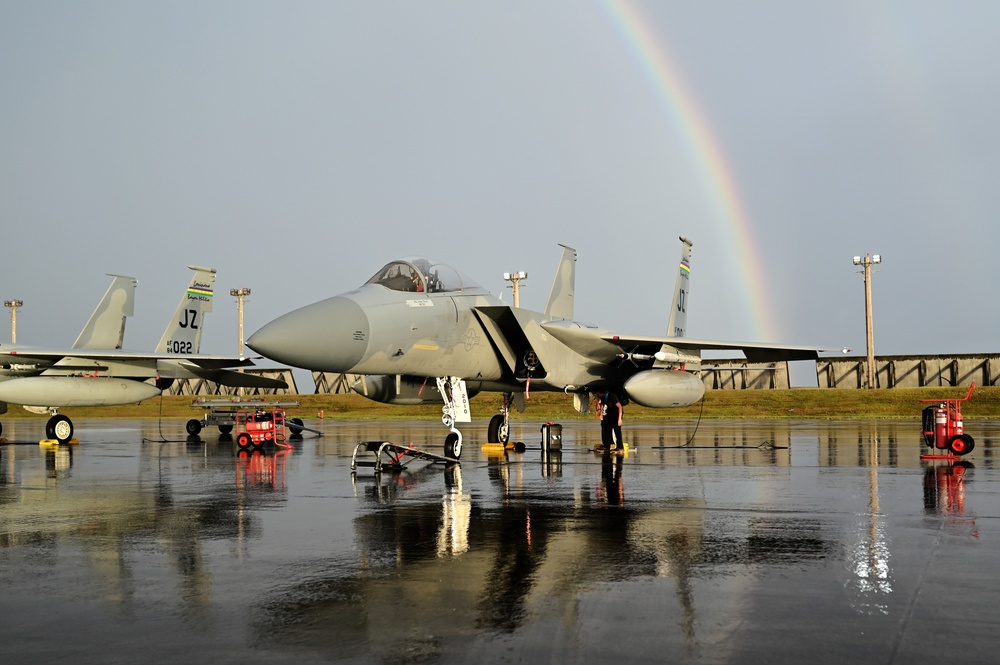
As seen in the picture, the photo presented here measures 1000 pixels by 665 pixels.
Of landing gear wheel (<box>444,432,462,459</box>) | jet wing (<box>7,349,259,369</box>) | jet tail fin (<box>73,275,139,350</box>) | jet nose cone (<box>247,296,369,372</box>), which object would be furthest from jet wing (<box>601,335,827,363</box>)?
jet tail fin (<box>73,275,139,350</box>)

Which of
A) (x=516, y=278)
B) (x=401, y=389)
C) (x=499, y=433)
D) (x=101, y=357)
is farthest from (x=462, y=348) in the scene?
(x=516, y=278)

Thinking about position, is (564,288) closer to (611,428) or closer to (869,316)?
(611,428)

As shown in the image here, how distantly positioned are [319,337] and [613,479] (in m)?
4.92

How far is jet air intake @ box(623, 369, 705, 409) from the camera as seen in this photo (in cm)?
1708

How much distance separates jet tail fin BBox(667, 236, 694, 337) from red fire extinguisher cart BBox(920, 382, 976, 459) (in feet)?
25.3

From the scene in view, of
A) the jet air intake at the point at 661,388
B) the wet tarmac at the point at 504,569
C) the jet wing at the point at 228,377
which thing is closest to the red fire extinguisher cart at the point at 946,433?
the wet tarmac at the point at 504,569

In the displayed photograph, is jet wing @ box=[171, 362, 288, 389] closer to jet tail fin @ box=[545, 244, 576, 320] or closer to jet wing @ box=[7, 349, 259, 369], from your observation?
jet wing @ box=[7, 349, 259, 369]

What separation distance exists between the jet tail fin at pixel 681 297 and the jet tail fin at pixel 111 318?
703 inches

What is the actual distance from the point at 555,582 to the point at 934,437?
14.1m

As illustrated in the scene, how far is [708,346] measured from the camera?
61.4 feet

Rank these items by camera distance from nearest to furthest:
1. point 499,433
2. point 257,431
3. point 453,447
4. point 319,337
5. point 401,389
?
point 319,337, point 453,447, point 401,389, point 499,433, point 257,431

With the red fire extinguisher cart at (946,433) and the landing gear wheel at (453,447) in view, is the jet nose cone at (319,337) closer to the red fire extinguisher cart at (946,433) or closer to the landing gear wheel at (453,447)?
the landing gear wheel at (453,447)

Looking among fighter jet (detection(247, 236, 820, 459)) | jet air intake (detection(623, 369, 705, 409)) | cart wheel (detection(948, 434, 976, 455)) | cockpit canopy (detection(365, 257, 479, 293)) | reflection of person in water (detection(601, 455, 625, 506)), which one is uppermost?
cockpit canopy (detection(365, 257, 479, 293))

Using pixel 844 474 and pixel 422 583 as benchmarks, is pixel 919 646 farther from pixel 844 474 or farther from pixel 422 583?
pixel 844 474
